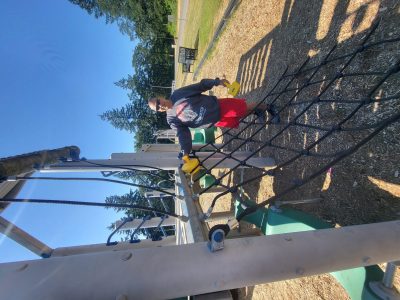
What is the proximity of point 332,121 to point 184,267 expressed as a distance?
2.46 metres

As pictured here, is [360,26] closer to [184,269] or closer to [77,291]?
[184,269]

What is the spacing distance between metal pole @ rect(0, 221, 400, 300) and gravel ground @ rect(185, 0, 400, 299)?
1426 mm

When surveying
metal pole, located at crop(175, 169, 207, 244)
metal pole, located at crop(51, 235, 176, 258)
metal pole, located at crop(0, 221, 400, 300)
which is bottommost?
metal pole, located at crop(51, 235, 176, 258)

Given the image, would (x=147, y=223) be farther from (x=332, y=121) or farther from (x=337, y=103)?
(x=337, y=103)

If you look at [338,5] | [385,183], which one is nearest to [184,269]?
[385,183]

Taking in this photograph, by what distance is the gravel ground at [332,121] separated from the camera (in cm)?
220

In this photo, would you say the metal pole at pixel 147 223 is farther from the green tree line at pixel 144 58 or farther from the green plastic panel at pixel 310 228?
the green tree line at pixel 144 58

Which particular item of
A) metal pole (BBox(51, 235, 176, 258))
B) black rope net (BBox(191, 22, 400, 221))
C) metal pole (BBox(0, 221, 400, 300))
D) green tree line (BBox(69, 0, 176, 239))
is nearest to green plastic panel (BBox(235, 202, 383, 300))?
black rope net (BBox(191, 22, 400, 221))

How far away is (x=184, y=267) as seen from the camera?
0.90m

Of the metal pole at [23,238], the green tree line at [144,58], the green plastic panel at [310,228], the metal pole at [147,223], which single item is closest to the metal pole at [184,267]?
the green plastic panel at [310,228]

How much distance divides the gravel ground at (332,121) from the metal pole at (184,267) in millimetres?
1426

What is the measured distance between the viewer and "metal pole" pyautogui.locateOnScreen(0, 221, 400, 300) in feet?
2.70

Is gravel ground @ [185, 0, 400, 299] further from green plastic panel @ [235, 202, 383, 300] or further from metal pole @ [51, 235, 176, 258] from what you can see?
metal pole @ [51, 235, 176, 258]

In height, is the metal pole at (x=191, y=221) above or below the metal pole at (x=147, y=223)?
above
